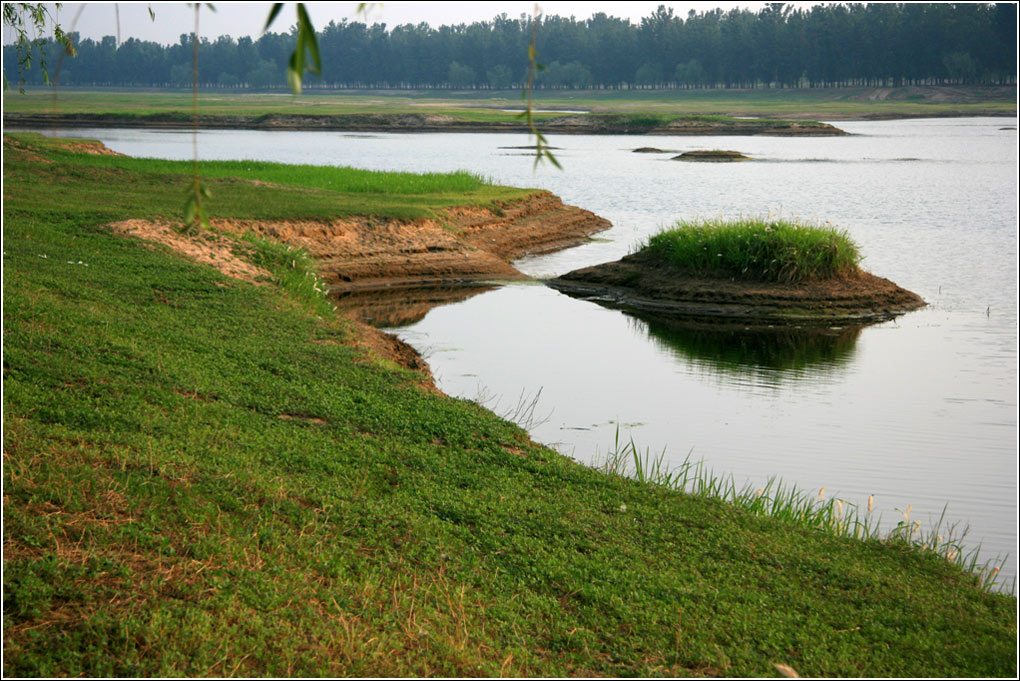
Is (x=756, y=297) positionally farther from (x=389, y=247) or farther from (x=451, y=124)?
(x=451, y=124)

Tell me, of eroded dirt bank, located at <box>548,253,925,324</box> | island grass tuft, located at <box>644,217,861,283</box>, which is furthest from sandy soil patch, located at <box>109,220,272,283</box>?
island grass tuft, located at <box>644,217,861,283</box>

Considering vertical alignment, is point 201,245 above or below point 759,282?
above

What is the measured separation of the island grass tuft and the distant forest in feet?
291

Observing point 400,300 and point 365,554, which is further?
point 400,300

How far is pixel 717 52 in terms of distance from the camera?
139875mm

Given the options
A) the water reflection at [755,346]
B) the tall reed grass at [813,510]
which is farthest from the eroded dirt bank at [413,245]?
the tall reed grass at [813,510]

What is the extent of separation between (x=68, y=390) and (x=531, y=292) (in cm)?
1634

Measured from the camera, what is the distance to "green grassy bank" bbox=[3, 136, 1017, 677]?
18.1ft

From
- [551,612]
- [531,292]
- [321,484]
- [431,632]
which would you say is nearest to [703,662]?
[551,612]

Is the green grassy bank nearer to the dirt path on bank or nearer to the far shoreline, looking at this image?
the dirt path on bank

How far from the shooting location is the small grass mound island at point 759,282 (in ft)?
72.0

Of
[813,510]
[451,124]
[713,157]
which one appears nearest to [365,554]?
[813,510]

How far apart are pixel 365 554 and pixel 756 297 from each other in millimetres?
16970

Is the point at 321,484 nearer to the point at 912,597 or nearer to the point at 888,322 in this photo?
the point at 912,597
